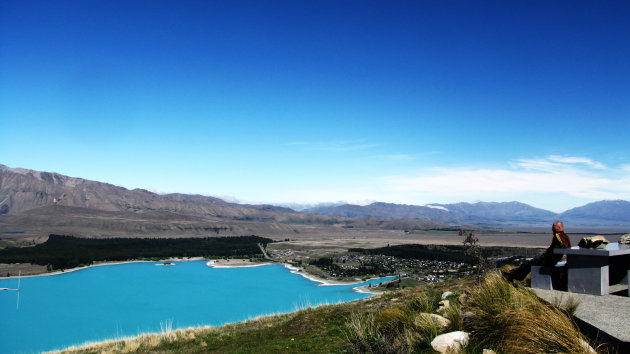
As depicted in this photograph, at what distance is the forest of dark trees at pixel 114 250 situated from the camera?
8888cm

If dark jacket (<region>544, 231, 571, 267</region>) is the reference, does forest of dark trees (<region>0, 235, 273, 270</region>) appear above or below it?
below

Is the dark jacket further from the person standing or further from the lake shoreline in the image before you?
the lake shoreline

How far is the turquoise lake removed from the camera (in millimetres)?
43344

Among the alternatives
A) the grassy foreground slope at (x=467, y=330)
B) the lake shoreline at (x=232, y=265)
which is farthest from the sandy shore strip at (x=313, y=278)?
the grassy foreground slope at (x=467, y=330)

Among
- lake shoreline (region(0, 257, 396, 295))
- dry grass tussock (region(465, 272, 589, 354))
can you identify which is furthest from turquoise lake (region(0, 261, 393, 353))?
dry grass tussock (region(465, 272, 589, 354))

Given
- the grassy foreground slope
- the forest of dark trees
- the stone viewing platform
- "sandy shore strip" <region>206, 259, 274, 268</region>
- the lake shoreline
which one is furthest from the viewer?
"sandy shore strip" <region>206, 259, 274, 268</region>

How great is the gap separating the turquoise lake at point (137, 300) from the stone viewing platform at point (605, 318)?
25036 mm

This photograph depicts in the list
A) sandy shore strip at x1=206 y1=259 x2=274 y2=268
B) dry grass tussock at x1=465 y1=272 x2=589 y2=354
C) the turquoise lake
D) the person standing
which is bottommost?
the turquoise lake

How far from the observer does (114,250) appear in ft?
356

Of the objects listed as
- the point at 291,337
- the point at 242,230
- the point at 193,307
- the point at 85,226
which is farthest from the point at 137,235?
the point at 291,337

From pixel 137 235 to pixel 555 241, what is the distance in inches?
6373

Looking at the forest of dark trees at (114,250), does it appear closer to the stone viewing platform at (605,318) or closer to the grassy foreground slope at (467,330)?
the grassy foreground slope at (467,330)

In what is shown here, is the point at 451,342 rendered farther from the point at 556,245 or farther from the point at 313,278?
→ the point at 313,278

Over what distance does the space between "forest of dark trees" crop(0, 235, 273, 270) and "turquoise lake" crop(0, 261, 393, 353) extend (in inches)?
394
